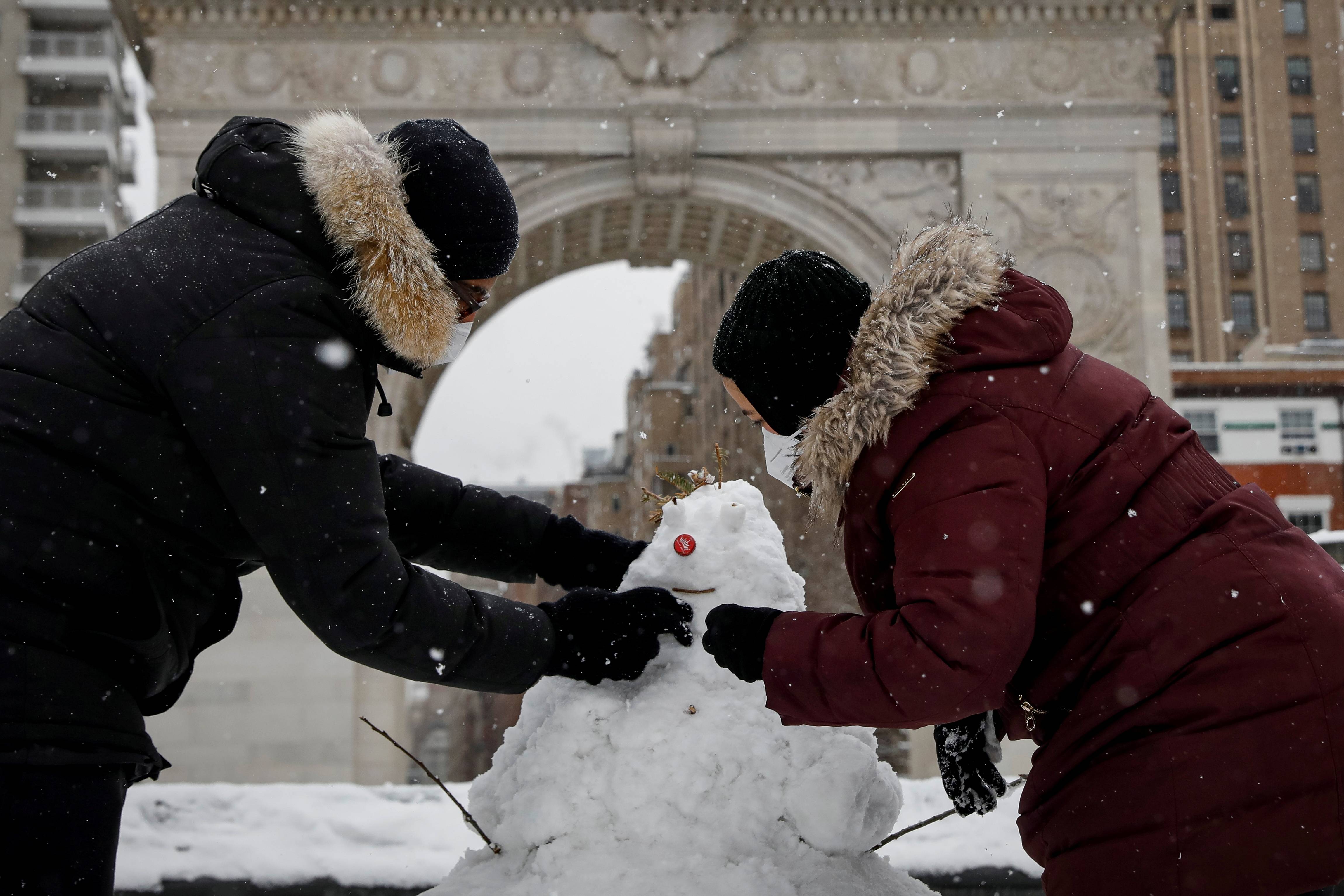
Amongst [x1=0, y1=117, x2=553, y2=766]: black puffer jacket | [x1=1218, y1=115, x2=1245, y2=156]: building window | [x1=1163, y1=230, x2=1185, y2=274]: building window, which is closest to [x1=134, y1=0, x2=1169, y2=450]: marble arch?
[x1=0, y1=117, x2=553, y2=766]: black puffer jacket

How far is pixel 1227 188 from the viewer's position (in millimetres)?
48312

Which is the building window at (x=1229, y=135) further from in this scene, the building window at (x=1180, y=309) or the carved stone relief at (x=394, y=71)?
the carved stone relief at (x=394, y=71)

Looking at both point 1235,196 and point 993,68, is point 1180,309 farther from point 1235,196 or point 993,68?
point 993,68

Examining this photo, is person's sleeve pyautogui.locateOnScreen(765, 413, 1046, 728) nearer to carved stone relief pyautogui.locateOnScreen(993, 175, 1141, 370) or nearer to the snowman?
the snowman

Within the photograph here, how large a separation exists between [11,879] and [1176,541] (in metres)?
1.92

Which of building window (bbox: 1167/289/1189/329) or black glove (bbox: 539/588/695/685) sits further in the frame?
building window (bbox: 1167/289/1189/329)

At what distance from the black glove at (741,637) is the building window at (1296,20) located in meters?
55.1

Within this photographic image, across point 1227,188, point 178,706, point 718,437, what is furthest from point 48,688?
point 1227,188

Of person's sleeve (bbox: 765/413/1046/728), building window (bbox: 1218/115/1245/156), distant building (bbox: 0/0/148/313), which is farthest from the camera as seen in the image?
building window (bbox: 1218/115/1245/156)

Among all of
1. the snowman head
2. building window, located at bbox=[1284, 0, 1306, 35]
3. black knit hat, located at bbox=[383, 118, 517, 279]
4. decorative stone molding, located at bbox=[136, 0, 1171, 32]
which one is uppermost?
building window, located at bbox=[1284, 0, 1306, 35]

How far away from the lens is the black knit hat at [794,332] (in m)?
1.95

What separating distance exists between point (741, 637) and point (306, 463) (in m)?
0.80

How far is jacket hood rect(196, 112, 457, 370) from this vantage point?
187cm

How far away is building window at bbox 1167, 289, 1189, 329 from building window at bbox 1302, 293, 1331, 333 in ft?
14.9
